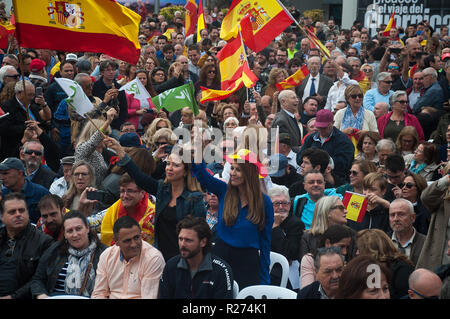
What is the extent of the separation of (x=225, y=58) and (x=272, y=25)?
116cm

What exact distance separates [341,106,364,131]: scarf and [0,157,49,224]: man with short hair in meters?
4.65

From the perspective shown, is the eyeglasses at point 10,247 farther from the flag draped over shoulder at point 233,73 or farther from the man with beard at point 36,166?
the flag draped over shoulder at point 233,73

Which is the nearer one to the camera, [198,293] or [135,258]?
[198,293]

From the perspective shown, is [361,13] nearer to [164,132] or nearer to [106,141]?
[164,132]

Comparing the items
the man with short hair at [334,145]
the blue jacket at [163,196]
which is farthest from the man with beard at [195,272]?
the man with short hair at [334,145]

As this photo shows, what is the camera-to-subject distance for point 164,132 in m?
9.12

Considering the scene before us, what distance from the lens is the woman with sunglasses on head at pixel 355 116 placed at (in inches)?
421

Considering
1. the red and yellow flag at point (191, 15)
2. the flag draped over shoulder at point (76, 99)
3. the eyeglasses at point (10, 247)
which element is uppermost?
the red and yellow flag at point (191, 15)

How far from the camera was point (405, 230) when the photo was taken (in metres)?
7.00

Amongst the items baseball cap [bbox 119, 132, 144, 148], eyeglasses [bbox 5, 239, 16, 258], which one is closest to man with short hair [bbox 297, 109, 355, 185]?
baseball cap [bbox 119, 132, 144, 148]

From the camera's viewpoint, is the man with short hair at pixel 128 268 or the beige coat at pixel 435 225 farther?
the beige coat at pixel 435 225

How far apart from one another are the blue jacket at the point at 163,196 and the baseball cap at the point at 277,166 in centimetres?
229
